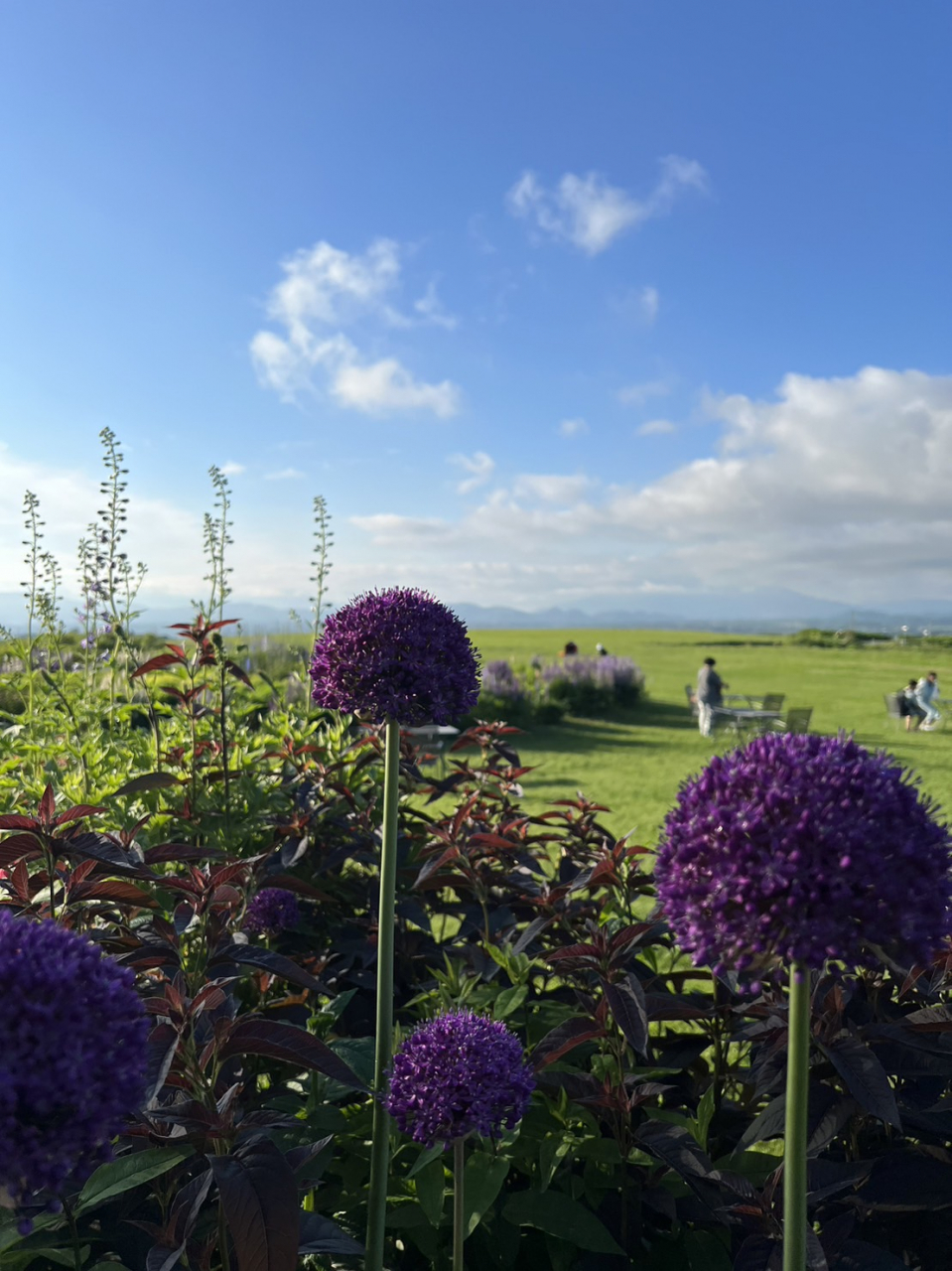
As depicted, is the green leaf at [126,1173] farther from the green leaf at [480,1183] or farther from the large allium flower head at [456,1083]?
the green leaf at [480,1183]

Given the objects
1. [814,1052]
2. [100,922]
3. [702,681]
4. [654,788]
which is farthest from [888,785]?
[702,681]

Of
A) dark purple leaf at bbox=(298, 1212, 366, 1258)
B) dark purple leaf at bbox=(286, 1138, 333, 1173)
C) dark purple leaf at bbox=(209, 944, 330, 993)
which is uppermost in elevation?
dark purple leaf at bbox=(209, 944, 330, 993)

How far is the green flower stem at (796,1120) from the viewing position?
1.29 m

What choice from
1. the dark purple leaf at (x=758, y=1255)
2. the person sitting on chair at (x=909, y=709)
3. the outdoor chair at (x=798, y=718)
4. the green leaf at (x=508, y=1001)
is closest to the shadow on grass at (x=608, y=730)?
the outdoor chair at (x=798, y=718)

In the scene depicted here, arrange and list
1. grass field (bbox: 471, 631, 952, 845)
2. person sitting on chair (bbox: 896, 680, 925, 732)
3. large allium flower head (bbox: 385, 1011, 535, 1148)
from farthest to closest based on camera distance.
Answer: person sitting on chair (bbox: 896, 680, 925, 732) → grass field (bbox: 471, 631, 952, 845) → large allium flower head (bbox: 385, 1011, 535, 1148)

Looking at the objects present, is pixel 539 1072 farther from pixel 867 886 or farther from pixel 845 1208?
pixel 867 886

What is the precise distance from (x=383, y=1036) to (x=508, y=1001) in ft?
1.76

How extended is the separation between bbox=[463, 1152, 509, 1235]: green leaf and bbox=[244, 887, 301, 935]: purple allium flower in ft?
3.17

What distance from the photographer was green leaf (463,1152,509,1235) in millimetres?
1978

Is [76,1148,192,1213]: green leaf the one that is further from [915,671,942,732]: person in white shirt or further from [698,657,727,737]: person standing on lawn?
[915,671,942,732]: person in white shirt

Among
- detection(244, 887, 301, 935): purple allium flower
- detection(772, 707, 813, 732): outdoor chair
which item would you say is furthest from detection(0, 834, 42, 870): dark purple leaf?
detection(772, 707, 813, 732): outdoor chair

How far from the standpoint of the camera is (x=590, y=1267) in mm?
2180

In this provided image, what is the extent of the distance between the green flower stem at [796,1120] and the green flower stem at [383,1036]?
92 cm

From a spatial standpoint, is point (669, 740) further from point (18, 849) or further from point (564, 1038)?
point (18, 849)
